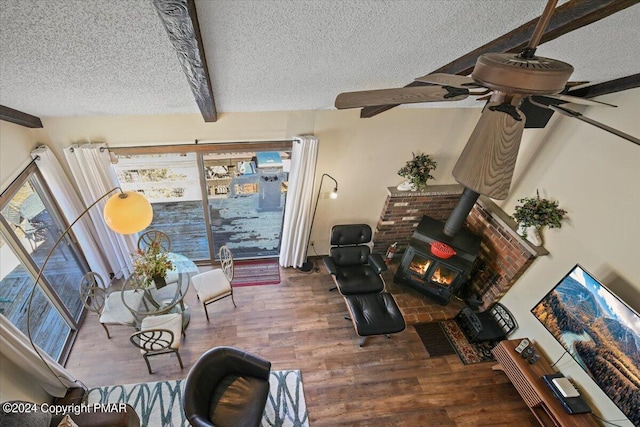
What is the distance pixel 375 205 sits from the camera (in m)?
4.72

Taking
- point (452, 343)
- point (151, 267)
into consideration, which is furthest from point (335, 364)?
point (151, 267)

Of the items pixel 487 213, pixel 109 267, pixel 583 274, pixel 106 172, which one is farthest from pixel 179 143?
pixel 583 274

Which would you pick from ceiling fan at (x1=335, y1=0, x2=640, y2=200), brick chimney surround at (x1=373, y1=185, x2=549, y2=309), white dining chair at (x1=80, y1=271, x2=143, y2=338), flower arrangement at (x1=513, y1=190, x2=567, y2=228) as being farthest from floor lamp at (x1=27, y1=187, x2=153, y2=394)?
flower arrangement at (x1=513, y1=190, x2=567, y2=228)

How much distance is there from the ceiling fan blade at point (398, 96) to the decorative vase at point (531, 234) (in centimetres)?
295

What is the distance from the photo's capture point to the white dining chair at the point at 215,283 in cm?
376

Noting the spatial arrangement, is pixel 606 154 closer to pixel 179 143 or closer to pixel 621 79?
pixel 621 79

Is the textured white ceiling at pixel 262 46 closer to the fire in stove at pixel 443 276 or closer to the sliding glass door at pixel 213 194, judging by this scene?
the sliding glass door at pixel 213 194

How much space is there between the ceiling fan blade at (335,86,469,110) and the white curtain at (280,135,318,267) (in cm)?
247

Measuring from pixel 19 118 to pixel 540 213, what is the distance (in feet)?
17.5

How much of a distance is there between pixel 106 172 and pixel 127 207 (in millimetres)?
1233

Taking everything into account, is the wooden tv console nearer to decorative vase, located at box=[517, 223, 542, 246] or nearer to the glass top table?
decorative vase, located at box=[517, 223, 542, 246]

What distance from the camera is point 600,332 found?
2.76 metres

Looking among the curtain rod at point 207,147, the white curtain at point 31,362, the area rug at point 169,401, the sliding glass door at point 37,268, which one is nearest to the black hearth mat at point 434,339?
the area rug at point 169,401

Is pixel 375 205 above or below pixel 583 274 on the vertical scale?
below
